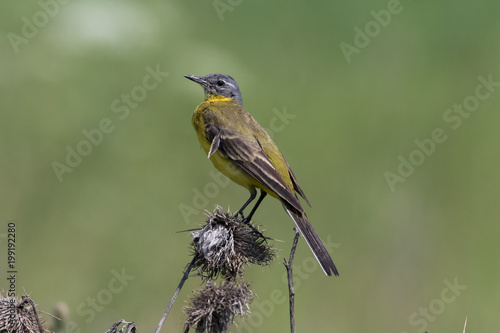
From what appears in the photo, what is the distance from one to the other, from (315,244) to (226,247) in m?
1.11

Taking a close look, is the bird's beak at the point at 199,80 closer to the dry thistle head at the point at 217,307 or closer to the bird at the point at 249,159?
the bird at the point at 249,159

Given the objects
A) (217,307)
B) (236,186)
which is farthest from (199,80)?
(217,307)

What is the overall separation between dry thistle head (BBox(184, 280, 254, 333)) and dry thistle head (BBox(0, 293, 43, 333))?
854 millimetres

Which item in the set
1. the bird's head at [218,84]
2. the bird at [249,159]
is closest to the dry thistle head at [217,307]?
the bird at [249,159]

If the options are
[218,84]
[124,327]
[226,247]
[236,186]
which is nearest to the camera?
[124,327]

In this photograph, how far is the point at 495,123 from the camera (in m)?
8.19

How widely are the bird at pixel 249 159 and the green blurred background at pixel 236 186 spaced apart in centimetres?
61

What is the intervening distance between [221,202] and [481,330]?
2785 mm

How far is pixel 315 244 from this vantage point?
17.6 feet

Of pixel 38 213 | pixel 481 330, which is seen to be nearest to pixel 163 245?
pixel 38 213

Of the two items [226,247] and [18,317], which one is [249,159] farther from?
[18,317]

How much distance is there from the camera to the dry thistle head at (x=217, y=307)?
413 centimetres

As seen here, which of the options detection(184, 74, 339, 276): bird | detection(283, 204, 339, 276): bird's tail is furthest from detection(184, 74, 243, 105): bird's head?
detection(283, 204, 339, 276): bird's tail

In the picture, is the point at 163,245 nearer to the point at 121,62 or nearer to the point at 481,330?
the point at 121,62
